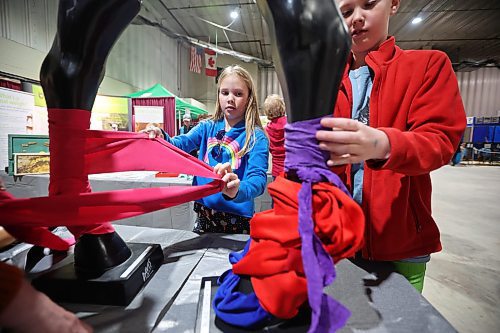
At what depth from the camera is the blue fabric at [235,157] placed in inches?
36.4

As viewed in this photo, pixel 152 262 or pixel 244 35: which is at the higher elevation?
pixel 244 35

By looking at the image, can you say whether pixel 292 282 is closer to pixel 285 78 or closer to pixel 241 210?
pixel 285 78

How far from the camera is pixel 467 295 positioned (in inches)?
51.1

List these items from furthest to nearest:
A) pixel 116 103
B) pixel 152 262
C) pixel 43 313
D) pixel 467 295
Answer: pixel 116 103
pixel 467 295
pixel 152 262
pixel 43 313

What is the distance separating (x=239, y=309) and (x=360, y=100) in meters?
0.48

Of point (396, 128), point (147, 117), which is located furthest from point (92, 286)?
point (147, 117)

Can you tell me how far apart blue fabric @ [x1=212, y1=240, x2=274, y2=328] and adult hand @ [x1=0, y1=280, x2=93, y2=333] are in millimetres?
180

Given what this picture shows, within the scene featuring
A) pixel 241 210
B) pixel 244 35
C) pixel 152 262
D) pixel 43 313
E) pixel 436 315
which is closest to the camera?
pixel 43 313

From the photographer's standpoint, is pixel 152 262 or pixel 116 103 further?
pixel 116 103

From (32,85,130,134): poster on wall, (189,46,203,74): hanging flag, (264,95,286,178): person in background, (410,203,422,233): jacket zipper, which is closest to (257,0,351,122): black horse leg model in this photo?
(410,203,422,233): jacket zipper

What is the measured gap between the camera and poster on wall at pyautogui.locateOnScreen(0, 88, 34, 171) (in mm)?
1652

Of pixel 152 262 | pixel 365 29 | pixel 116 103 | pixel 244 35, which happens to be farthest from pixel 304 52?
pixel 244 35

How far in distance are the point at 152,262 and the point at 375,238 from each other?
→ 1.56 feet

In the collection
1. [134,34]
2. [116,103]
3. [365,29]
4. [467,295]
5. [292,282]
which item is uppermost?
[134,34]
